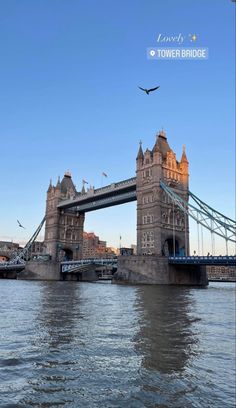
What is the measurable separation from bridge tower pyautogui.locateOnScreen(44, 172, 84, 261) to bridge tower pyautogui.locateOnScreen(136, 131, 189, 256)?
122ft

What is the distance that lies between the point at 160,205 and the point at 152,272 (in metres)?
14.7

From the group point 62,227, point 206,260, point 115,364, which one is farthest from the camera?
point 62,227

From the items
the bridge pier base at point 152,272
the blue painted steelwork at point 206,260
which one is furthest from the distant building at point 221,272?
the blue painted steelwork at point 206,260

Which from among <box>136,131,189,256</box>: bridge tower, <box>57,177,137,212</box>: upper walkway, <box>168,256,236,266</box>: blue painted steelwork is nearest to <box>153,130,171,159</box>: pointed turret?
<box>136,131,189,256</box>: bridge tower

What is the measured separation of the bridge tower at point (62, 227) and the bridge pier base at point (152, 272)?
132ft

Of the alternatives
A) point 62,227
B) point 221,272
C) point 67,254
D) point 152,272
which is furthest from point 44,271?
point 221,272

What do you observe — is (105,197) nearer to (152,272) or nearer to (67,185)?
(67,185)

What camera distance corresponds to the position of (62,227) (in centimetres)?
10800

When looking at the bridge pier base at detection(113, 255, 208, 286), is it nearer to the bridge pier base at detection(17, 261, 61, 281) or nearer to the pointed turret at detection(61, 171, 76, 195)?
the bridge pier base at detection(17, 261, 61, 281)

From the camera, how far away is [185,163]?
80.9 metres

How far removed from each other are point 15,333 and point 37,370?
200 inches

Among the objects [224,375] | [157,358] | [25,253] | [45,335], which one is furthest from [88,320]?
[25,253]

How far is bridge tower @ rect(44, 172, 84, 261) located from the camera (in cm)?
10669

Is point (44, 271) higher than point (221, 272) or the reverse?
higher
